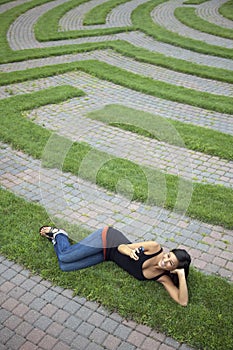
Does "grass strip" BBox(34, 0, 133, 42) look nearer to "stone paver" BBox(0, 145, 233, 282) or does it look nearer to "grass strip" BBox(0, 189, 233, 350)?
"stone paver" BBox(0, 145, 233, 282)

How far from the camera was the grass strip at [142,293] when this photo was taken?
4789 mm

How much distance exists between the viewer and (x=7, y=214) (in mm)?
6508

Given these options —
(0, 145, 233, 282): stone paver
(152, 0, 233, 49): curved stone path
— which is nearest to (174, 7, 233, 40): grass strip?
(152, 0, 233, 49): curved stone path

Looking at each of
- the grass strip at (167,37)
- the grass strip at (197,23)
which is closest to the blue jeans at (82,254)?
the grass strip at (167,37)

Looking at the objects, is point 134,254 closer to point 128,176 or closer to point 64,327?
point 64,327

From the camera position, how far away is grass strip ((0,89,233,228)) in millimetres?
6785

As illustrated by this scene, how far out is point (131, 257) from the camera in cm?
534

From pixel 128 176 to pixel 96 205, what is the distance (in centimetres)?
96

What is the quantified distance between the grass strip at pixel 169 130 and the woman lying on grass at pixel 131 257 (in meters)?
3.61

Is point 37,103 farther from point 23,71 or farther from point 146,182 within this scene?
point 146,182

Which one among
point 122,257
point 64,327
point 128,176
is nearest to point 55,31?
point 128,176

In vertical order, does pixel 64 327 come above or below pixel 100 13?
below

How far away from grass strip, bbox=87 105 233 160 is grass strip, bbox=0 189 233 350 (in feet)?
11.3

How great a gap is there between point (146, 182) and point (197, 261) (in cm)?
200
